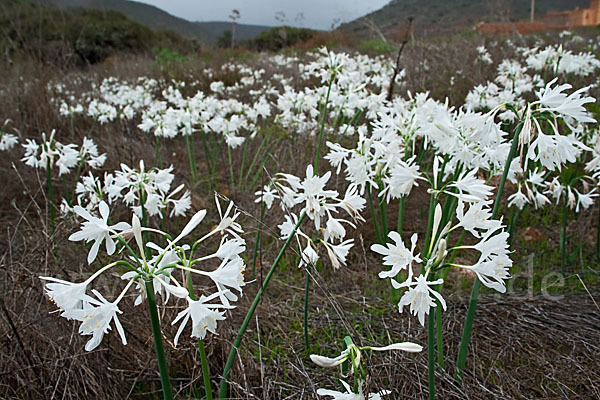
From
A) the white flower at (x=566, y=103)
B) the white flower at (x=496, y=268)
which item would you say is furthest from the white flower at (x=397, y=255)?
the white flower at (x=566, y=103)

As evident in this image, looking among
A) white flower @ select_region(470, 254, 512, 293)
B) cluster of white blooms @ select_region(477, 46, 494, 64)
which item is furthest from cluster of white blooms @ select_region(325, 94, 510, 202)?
cluster of white blooms @ select_region(477, 46, 494, 64)

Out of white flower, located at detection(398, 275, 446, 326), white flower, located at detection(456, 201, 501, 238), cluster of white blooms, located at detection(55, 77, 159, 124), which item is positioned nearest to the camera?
white flower, located at detection(398, 275, 446, 326)

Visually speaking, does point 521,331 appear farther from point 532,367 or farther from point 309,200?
point 309,200

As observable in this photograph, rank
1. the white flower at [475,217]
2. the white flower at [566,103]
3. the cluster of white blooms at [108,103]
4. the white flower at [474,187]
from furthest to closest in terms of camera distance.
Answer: the cluster of white blooms at [108,103], the white flower at [474,187], the white flower at [566,103], the white flower at [475,217]

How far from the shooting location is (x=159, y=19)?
13.8 m

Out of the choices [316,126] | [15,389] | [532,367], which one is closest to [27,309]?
[15,389]

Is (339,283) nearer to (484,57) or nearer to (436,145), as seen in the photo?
(436,145)

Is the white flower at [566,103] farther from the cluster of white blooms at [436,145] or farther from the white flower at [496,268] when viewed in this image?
the white flower at [496,268]

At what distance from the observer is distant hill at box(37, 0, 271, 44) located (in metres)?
10.8

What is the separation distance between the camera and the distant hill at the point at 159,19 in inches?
423

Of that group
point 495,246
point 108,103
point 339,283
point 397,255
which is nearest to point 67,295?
point 397,255

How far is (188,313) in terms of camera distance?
3.89 ft

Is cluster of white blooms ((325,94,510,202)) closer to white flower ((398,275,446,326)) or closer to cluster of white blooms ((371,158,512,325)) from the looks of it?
cluster of white blooms ((371,158,512,325))

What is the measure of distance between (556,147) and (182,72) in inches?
388
